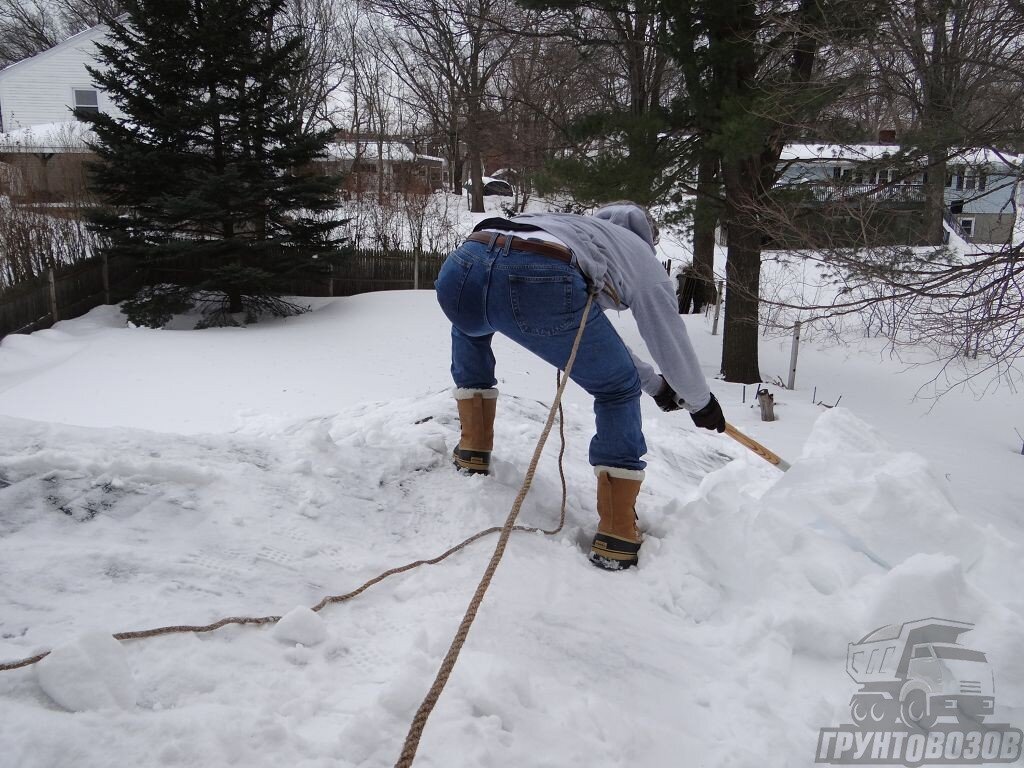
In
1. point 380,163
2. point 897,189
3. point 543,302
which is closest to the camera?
point 543,302

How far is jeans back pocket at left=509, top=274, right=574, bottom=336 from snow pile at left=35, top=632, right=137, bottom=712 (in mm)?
1676

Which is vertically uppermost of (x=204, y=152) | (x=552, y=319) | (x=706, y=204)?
(x=204, y=152)

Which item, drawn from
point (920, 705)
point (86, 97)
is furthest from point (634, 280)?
point (86, 97)

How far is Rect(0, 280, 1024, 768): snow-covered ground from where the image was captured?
1.54 meters

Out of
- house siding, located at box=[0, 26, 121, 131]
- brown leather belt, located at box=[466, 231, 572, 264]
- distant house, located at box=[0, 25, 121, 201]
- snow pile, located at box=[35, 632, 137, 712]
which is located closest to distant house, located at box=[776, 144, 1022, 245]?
brown leather belt, located at box=[466, 231, 572, 264]

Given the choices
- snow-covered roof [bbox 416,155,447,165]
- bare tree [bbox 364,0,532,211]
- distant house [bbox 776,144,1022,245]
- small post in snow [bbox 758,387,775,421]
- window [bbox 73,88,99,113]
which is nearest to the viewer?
distant house [bbox 776,144,1022,245]

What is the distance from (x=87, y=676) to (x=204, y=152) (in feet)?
43.0

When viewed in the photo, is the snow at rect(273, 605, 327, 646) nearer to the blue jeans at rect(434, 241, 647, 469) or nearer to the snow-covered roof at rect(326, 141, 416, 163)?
the blue jeans at rect(434, 241, 647, 469)

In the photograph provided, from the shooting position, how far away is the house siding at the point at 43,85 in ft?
88.6

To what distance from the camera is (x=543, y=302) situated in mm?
2594

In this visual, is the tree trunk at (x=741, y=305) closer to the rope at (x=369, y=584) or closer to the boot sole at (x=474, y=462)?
the boot sole at (x=474, y=462)

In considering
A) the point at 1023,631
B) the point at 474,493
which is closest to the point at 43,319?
the point at 474,493

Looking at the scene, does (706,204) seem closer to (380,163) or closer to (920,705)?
(920,705)

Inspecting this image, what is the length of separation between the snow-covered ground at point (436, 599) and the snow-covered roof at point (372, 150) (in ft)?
94.9
